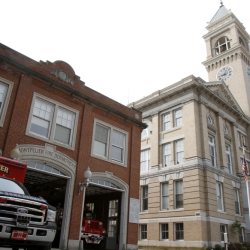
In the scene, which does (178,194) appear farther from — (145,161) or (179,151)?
(145,161)

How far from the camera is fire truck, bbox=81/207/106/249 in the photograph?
644 inches

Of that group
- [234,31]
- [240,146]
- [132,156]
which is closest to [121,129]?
[132,156]

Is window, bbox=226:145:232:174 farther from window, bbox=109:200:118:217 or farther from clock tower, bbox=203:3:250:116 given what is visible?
window, bbox=109:200:118:217

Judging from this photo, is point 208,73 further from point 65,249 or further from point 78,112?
point 65,249

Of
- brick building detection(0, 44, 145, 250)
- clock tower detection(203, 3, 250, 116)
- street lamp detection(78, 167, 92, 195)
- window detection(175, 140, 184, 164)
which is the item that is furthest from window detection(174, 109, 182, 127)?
street lamp detection(78, 167, 92, 195)

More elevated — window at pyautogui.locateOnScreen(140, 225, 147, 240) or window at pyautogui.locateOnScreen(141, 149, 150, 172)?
window at pyautogui.locateOnScreen(141, 149, 150, 172)

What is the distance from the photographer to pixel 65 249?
46.6ft

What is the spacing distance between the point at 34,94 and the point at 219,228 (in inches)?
844

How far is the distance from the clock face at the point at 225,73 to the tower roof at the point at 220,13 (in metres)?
11.8

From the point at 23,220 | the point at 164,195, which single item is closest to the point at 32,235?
the point at 23,220

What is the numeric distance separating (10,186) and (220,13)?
57336mm

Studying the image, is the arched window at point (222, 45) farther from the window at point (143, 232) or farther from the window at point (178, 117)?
the window at point (143, 232)

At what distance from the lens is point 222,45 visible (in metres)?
51.4

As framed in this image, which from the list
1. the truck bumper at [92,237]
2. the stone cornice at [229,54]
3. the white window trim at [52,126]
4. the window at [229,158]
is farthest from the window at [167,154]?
the stone cornice at [229,54]
